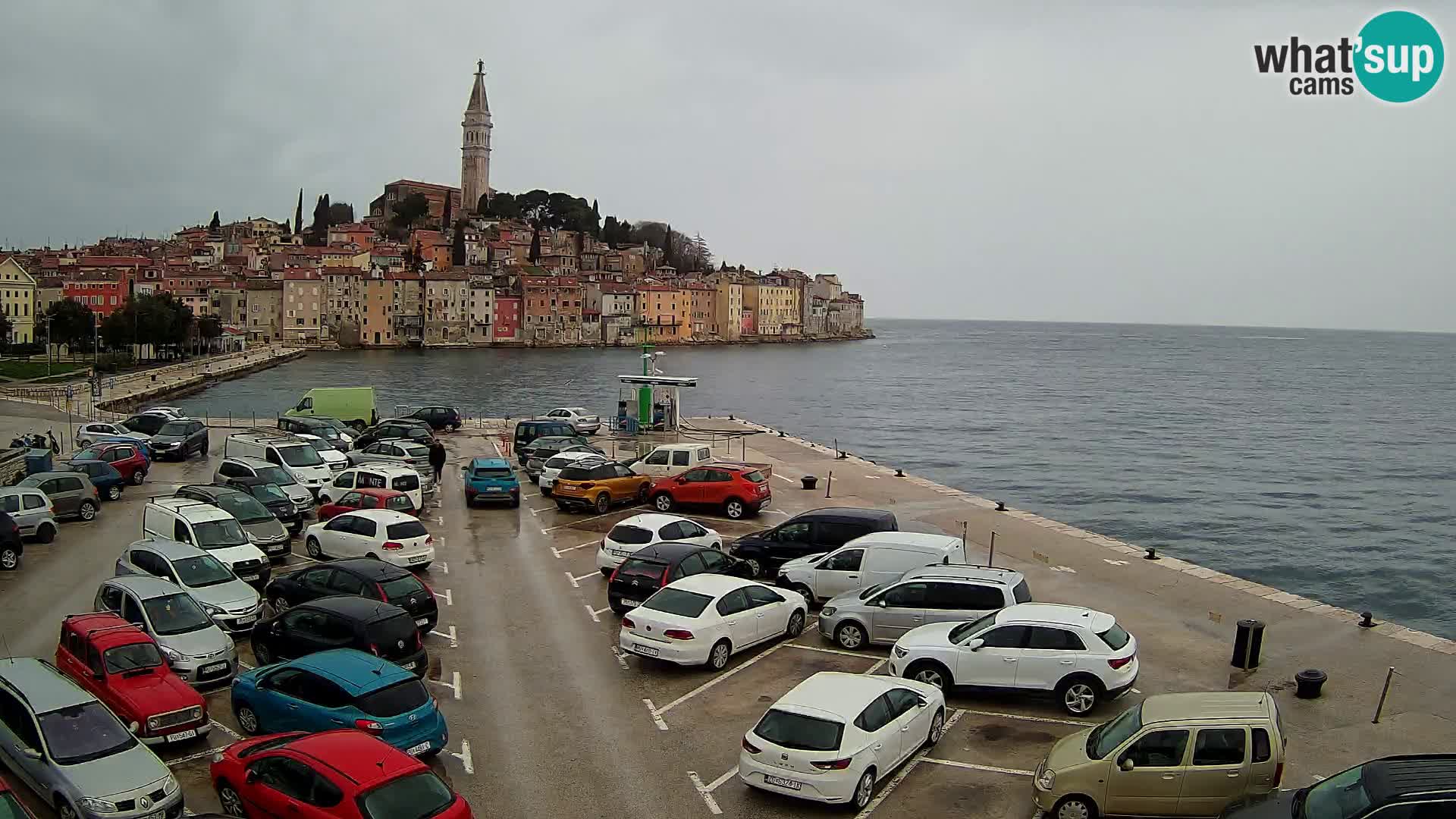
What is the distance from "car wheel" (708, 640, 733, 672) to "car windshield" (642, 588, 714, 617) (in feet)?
1.52

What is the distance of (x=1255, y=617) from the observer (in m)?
15.3

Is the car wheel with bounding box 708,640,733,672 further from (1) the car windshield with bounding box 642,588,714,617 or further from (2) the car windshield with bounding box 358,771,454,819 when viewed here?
(2) the car windshield with bounding box 358,771,454,819

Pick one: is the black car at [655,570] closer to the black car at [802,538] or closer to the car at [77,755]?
the black car at [802,538]

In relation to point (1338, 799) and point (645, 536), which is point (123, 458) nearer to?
point (645, 536)

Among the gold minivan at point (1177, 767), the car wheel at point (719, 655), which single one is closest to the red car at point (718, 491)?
the car wheel at point (719, 655)

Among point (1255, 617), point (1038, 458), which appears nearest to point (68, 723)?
point (1255, 617)

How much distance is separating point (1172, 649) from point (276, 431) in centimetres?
2913

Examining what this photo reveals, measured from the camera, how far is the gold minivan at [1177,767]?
8312mm

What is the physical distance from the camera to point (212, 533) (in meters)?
16.5

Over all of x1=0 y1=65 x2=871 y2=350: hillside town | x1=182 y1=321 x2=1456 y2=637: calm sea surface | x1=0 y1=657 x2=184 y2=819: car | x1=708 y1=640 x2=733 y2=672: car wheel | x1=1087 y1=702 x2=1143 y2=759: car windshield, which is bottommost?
x1=182 y1=321 x2=1456 y2=637: calm sea surface

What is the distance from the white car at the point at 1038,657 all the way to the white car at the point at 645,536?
5.75 meters

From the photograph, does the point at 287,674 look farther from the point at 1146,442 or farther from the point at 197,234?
the point at 197,234

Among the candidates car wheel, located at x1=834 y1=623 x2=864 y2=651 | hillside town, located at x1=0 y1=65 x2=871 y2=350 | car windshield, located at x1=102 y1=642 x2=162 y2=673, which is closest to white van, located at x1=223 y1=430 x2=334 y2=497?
car windshield, located at x1=102 y1=642 x2=162 y2=673

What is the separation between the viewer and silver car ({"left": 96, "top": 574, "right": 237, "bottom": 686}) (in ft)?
38.4
